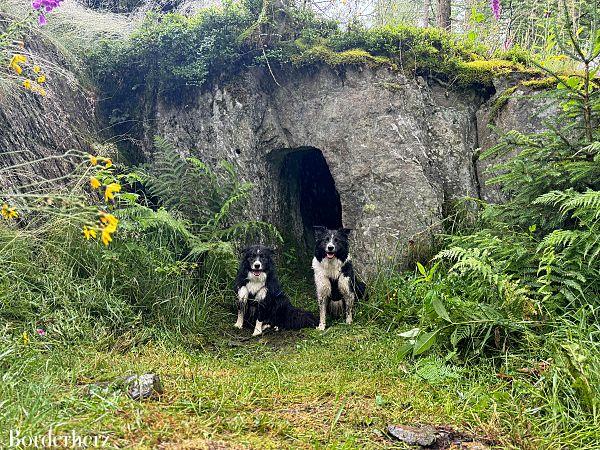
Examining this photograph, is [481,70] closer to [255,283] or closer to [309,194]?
[309,194]

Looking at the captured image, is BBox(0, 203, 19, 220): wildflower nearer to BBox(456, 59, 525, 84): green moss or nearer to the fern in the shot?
the fern

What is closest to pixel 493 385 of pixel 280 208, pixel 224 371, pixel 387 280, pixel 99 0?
pixel 224 371

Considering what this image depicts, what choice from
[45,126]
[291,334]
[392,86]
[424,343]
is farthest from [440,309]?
[45,126]

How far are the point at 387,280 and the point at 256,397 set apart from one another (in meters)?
2.91

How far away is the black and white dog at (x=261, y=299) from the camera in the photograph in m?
5.27

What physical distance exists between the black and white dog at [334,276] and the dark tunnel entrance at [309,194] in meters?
1.76

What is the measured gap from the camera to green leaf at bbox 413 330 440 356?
324 centimetres

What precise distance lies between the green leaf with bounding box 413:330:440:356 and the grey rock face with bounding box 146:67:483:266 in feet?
8.79

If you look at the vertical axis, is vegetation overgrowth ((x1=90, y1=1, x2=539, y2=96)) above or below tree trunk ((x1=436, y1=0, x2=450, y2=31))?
below

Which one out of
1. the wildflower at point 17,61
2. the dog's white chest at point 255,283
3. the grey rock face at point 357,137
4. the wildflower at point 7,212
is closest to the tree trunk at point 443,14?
the grey rock face at point 357,137

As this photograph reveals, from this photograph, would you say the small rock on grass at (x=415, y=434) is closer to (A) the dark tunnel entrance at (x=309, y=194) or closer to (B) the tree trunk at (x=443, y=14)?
(A) the dark tunnel entrance at (x=309, y=194)

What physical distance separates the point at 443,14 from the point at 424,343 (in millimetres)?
6389

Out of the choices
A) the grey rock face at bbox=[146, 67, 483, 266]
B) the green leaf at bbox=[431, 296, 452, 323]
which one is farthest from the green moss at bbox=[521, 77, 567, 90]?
the green leaf at bbox=[431, 296, 452, 323]

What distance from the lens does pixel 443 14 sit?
7.73 m
